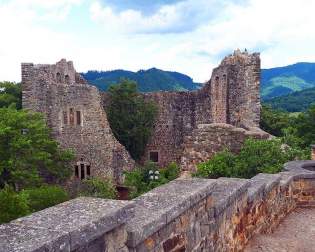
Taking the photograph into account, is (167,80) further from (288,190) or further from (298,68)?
(298,68)

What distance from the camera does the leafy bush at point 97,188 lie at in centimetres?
2586

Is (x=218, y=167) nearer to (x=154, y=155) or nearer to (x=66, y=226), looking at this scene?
(x=66, y=226)

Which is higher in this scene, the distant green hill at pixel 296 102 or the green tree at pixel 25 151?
the distant green hill at pixel 296 102

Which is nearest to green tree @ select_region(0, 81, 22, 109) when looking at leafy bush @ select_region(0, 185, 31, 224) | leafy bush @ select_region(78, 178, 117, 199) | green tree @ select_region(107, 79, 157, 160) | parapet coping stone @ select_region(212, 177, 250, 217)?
green tree @ select_region(107, 79, 157, 160)

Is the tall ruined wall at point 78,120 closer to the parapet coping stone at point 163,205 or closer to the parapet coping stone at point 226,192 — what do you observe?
the parapet coping stone at point 226,192

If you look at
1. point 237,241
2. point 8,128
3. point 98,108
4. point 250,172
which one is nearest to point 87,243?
point 237,241

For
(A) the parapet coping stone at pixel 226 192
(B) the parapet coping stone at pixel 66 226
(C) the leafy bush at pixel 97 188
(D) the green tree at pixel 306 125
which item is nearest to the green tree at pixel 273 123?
(D) the green tree at pixel 306 125

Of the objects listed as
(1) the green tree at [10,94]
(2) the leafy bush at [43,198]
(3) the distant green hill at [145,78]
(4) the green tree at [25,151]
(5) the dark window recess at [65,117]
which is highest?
(3) the distant green hill at [145,78]

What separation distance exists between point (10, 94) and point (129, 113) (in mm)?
10442

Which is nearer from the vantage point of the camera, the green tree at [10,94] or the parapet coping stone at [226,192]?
the parapet coping stone at [226,192]

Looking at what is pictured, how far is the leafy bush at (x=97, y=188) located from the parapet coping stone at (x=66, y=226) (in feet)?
70.7

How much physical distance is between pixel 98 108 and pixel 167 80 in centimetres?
3980

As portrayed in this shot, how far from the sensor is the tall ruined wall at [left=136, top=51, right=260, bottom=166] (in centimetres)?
2653

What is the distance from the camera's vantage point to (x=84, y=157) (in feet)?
93.7
